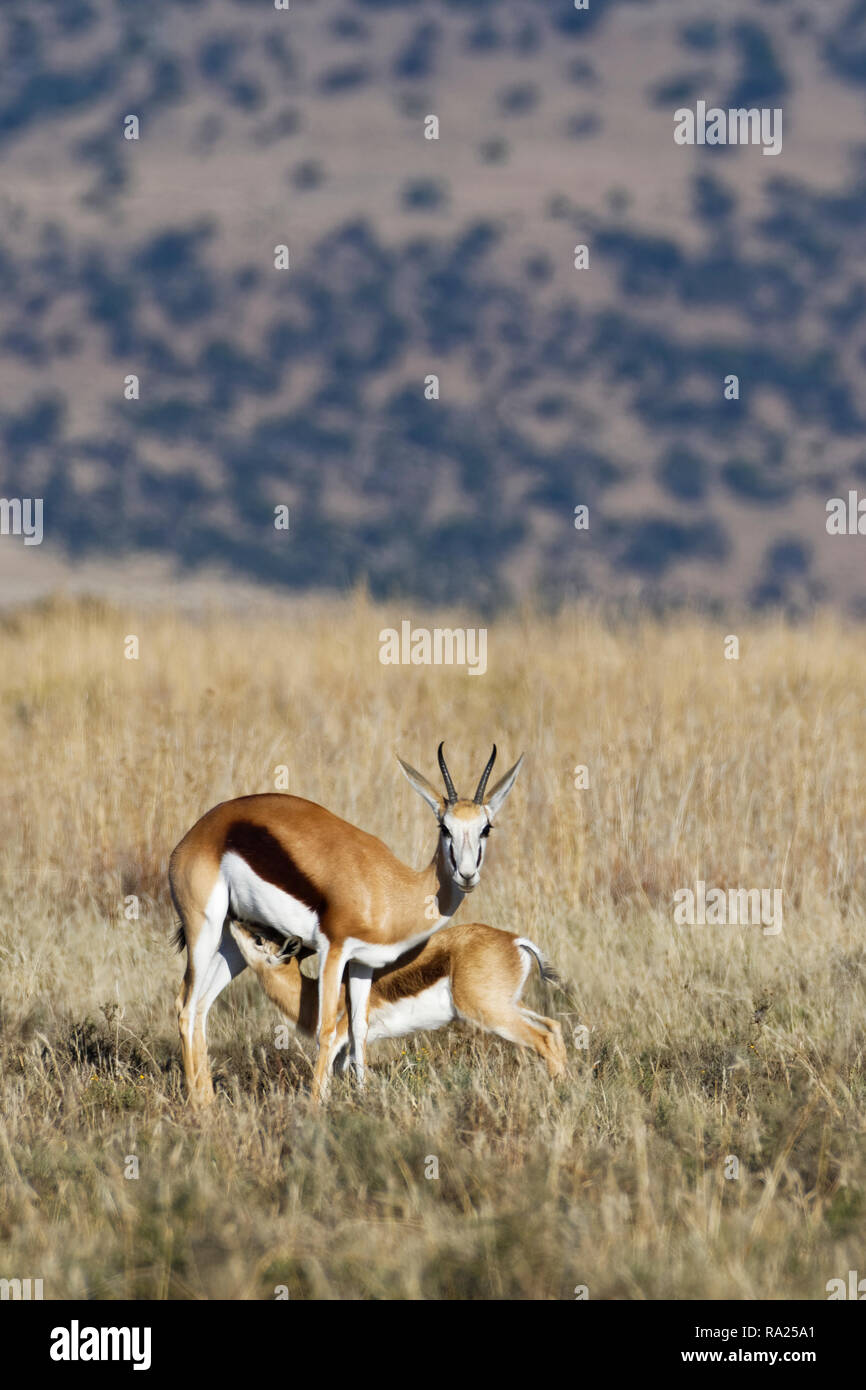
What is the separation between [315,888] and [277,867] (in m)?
0.18

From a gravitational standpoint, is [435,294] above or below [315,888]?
above

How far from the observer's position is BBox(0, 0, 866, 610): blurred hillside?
68.1 m

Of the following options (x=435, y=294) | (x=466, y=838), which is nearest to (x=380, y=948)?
(x=466, y=838)

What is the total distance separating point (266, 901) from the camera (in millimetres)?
7324

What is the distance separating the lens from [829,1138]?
6883 mm

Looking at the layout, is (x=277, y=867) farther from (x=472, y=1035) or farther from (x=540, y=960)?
(x=472, y=1035)

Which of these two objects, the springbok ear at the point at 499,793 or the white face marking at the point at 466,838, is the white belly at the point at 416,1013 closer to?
the white face marking at the point at 466,838

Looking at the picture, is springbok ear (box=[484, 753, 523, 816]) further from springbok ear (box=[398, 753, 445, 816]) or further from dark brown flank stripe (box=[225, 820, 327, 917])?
dark brown flank stripe (box=[225, 820, 327, 917])

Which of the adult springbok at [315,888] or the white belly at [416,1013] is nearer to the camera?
the adult springbok at [315,888]

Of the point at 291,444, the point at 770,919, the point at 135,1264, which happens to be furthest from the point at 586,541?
the point at 135,1264

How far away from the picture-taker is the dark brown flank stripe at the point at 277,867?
23.9 ft

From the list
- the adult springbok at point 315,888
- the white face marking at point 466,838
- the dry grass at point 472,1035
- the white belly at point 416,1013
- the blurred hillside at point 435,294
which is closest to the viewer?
the dry grass at point 472,1035

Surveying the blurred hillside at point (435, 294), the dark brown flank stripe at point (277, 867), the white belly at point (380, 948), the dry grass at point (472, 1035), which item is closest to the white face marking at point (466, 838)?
the white belly at point (380, 948)

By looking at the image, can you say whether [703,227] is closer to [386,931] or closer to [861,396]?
[861,396]
